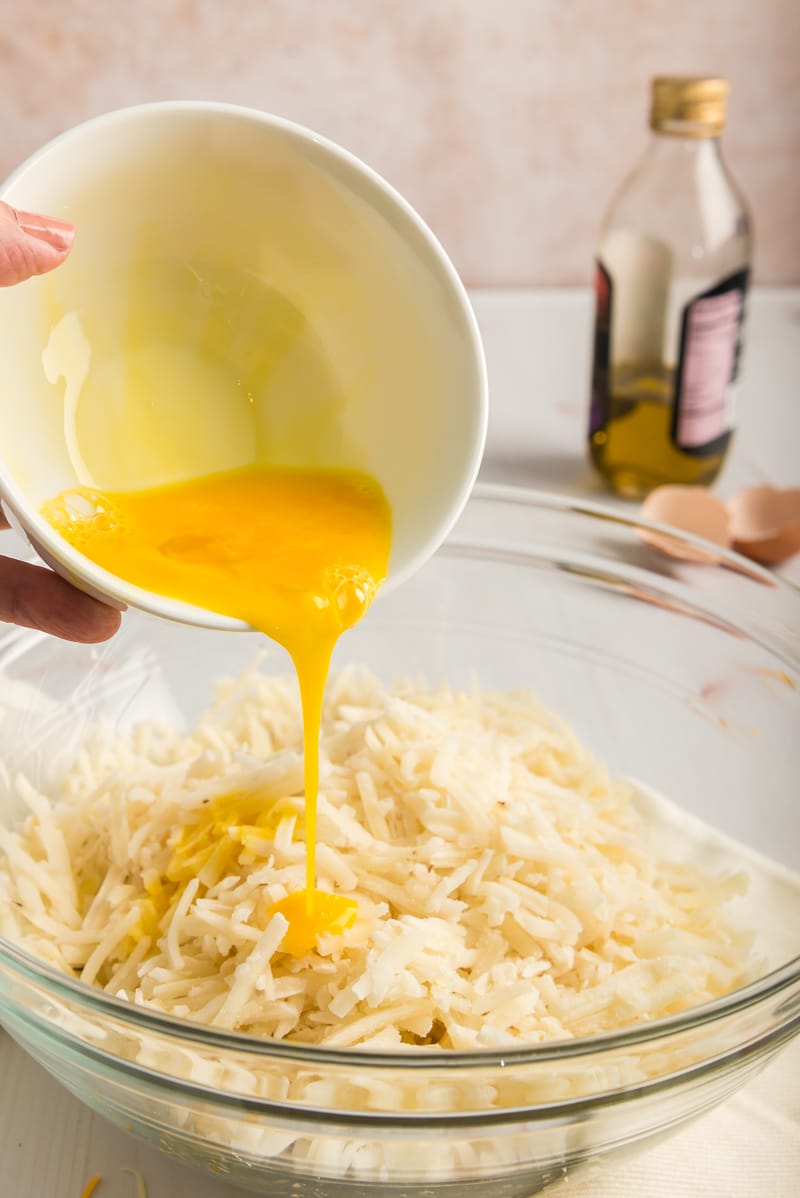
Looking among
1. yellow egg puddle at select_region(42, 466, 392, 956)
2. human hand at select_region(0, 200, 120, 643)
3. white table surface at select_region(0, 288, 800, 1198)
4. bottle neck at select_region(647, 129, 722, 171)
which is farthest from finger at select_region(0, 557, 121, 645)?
bottle neck at select_region(647, 129, 722, 171)

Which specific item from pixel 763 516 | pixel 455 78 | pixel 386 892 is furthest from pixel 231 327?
pixel 455 78

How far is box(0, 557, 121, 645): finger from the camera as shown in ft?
3.48

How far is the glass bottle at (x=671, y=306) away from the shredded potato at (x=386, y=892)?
0.99 meters

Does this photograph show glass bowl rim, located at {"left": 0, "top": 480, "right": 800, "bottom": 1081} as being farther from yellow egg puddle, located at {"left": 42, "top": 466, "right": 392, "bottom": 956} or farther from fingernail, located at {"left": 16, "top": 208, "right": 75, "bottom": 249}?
fingernail, located at {"left": 16, "top": 208, "right": 75, "bottom": 249}

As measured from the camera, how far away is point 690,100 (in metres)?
1.90

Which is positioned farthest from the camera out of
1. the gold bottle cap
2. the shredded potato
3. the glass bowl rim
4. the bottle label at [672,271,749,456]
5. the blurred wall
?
the blurred wall

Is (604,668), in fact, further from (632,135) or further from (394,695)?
(632,135)

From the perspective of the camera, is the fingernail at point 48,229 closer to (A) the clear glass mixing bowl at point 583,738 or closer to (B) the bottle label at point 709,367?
(A) the clear glass mixing bowl at point 583,738

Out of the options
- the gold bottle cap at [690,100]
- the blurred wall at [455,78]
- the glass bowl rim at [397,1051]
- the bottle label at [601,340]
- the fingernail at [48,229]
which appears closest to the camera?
the glass bowl rim at [397,1051]

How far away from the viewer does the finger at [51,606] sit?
3.48 feet

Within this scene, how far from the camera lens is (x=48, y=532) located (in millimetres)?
862

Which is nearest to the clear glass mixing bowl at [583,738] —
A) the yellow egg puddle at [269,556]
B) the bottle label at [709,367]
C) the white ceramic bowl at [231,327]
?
the yellow egg puddle at [269,556]

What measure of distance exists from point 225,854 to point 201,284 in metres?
0.50

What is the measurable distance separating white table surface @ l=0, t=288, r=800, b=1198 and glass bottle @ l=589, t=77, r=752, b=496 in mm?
104
